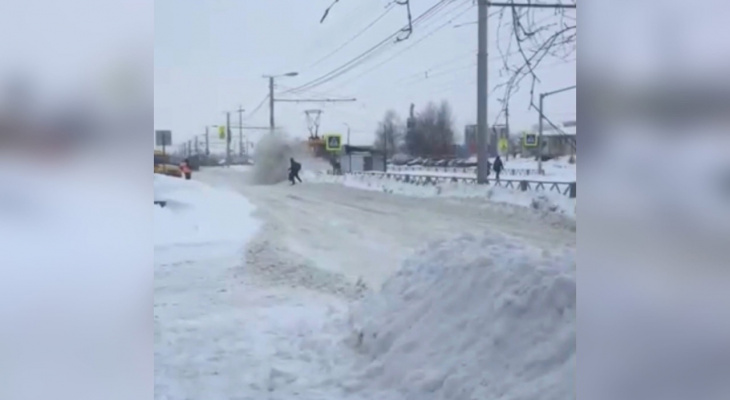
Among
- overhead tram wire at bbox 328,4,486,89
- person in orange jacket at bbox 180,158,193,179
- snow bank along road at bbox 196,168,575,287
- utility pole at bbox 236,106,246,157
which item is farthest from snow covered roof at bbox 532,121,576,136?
person in orange jacket at bbox 180,158,193,179

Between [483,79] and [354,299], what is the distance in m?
0.69

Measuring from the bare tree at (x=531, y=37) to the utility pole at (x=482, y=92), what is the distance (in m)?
0.04

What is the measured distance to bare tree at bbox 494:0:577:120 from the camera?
6.09ft

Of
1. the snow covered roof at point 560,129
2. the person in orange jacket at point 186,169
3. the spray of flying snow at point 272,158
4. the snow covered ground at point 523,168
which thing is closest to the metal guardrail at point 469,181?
the snow covered ground at point 523,168

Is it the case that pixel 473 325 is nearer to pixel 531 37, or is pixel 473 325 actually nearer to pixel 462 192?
pixel 462 192

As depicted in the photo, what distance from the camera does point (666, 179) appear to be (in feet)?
5.65

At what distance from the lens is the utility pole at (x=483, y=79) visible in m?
1.89

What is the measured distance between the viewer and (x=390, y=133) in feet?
6.22

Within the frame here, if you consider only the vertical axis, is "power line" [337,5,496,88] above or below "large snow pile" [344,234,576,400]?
above

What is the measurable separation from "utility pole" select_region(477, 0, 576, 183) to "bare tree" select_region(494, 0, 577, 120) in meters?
0.01

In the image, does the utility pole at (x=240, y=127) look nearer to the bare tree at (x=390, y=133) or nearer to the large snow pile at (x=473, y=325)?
the bare tree at (x=390, y=133)

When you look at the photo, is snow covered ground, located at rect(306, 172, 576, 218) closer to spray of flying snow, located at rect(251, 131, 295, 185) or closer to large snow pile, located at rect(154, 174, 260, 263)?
spray of flying snow, located at rect(251, 131, 295, 185)

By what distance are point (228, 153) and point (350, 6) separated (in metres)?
0.51

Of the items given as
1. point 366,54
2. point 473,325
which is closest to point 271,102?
point 366,54
